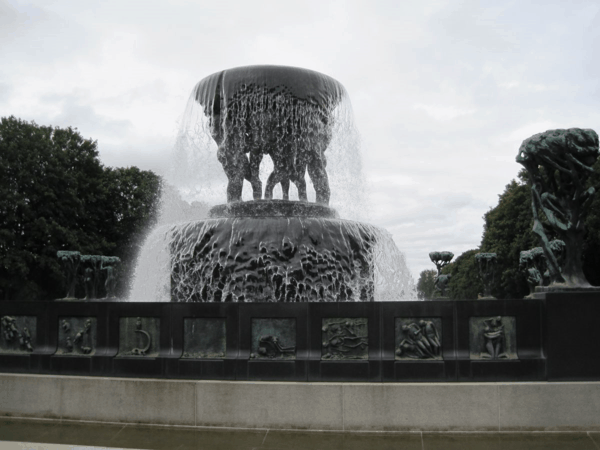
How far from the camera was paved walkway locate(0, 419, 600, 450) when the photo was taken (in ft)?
23.4

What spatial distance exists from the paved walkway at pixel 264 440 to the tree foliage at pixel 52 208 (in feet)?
83.1

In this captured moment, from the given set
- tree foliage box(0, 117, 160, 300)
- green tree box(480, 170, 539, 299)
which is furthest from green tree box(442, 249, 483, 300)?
tree foliage box(0, 117, 160, 300)

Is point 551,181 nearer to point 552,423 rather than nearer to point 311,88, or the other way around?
point 552,423

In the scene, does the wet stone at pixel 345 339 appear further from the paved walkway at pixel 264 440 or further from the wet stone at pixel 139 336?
the wet stone at pixel 139 336

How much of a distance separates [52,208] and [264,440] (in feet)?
97.2

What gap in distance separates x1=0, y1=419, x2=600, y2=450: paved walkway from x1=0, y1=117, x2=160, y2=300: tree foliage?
25.3m

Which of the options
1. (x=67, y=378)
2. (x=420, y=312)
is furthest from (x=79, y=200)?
(x=420, y=312)

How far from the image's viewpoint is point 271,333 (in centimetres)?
842

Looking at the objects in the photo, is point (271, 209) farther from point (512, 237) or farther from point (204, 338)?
point (512, 237)

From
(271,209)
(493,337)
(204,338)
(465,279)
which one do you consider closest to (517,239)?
(465,279)

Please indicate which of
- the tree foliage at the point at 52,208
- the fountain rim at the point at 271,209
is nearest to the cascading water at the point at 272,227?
the fountain rim at the point at 271,209

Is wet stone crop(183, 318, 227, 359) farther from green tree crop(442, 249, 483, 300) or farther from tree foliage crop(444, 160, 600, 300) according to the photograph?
green tree crop(442, 249, 483, 300)

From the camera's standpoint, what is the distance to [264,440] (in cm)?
745

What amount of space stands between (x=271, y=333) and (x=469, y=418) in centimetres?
279
